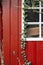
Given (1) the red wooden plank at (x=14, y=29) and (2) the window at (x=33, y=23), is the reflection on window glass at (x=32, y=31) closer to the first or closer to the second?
(2) the window at (x=33, y=23)

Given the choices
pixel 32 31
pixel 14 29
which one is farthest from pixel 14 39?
pixel 32 31

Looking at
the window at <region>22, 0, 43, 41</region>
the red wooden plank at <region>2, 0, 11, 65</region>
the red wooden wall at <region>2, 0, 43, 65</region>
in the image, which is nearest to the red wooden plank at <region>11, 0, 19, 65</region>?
the red wooden wall at <region>2, 0, 43, 65</region>

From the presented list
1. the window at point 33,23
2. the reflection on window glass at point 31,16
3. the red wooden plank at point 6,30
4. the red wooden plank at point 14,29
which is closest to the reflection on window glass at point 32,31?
the window at point 33,23

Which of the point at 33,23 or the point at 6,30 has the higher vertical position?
the point at 33,23

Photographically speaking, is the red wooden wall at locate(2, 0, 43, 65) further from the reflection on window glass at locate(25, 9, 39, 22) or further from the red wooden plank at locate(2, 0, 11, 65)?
the reflection on window glass at locate(25, 9, 39, 22)

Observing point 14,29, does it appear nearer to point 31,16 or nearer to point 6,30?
point 6,30

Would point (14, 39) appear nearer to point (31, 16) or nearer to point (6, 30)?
point (6, 30)

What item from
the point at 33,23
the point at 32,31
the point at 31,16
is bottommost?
the point at 32,31

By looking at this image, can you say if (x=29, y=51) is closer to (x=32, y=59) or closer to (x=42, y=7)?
(x=32, y=59)

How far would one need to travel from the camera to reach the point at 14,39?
714cm

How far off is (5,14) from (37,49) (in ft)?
4.32

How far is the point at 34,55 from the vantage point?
7.05 metres

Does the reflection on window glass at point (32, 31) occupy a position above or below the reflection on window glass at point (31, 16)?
below

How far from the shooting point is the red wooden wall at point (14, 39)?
277 inches
